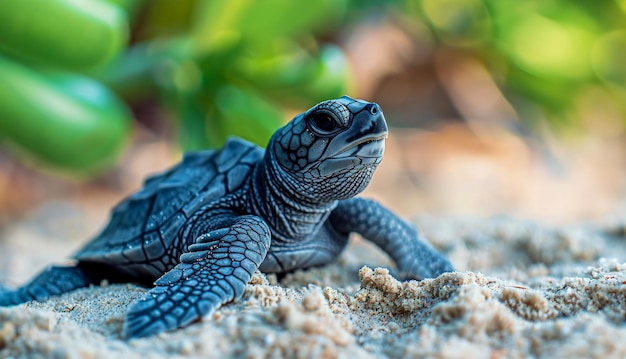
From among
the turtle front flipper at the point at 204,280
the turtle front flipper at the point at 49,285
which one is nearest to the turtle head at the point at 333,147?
the turtle front flipper at the point at 204,280

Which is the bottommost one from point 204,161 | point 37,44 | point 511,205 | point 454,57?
point 511,205

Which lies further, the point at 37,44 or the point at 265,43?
the point at 265,43

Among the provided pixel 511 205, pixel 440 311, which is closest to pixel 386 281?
pixel 440 311

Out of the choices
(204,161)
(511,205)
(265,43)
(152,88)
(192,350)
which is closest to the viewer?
(192,350)

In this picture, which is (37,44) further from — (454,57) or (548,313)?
(454,57)

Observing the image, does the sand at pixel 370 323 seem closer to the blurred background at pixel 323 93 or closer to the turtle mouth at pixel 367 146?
the turtle mouth at pixel 367 146

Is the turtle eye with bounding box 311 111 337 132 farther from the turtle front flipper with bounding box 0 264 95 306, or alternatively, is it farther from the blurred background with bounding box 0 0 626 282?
the blurred background with bounding box 0 0 626 282

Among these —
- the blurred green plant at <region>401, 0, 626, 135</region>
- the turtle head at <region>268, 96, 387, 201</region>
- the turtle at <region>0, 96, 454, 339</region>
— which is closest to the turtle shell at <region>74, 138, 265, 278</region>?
the turtle at <region>0, 96, 454, 339</region>
